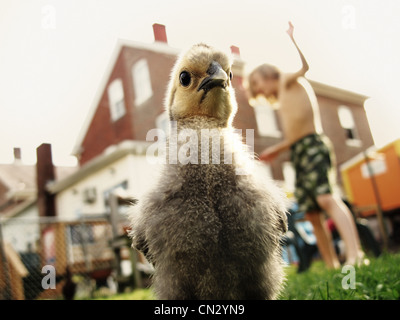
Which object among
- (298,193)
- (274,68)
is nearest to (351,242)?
(298,193)

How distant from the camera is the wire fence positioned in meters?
3.73

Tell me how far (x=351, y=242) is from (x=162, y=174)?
154 cm

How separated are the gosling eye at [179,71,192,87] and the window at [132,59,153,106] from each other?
1510mm

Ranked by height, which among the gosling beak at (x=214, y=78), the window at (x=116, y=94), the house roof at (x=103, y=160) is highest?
the house roof at (x=103, y=160)

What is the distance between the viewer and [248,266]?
960mm

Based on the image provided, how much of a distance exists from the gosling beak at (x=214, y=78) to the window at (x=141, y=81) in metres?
1.59

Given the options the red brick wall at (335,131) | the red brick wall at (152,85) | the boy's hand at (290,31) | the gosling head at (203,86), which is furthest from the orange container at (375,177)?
the gosling head at (203,86)

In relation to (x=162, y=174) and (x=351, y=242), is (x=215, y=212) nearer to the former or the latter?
(x=162, y=174)

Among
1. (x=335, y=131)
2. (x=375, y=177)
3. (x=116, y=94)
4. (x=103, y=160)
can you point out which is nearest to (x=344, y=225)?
(x=116, y=94)

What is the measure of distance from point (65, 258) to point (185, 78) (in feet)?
12.0

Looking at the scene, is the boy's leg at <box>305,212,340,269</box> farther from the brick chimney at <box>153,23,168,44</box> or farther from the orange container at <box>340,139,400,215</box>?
the orange container at <box>340,139,400,215</box>

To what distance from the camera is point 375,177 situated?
561cm

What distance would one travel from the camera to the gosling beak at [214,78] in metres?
1.03

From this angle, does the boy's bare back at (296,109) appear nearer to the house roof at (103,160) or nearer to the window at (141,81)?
the window at (141,81)
